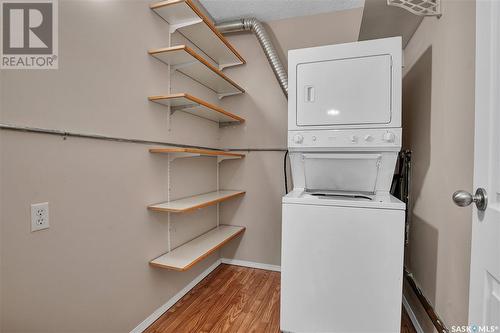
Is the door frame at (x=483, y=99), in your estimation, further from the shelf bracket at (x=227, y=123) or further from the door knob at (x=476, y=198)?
the shelf bracket at (x=227, y=123)

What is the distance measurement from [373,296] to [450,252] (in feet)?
1.44

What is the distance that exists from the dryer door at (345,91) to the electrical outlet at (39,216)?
1400 mm

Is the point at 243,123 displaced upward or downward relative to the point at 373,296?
upward

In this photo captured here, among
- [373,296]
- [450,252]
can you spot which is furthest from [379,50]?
[373,296]

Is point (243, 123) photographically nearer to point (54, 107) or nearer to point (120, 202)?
point (120, 202)

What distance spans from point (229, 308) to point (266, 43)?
7.51 feet

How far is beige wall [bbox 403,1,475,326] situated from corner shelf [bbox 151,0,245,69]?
1.43 metres

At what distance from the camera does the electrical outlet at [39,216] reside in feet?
3.28

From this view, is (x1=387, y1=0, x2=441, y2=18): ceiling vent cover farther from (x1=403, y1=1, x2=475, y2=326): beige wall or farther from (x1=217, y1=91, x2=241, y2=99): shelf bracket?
(x1=217, y1=91, x2=241, y2=99): shelf bracket

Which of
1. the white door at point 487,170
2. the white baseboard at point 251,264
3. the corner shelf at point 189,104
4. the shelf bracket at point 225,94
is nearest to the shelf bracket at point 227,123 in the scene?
the corner shelf at point 189,104

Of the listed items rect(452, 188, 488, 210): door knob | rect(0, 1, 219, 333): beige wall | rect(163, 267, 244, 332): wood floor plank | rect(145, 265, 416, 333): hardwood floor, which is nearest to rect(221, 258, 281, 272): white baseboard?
→ rect(145, 265, 416, 333): hardwood floor

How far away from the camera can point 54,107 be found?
1.08 m

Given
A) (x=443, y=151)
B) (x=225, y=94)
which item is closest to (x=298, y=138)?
(x=443, y=151)

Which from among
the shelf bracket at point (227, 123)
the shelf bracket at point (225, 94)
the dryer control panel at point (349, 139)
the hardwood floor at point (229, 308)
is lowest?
the hardwood floor at point (229, 308)
